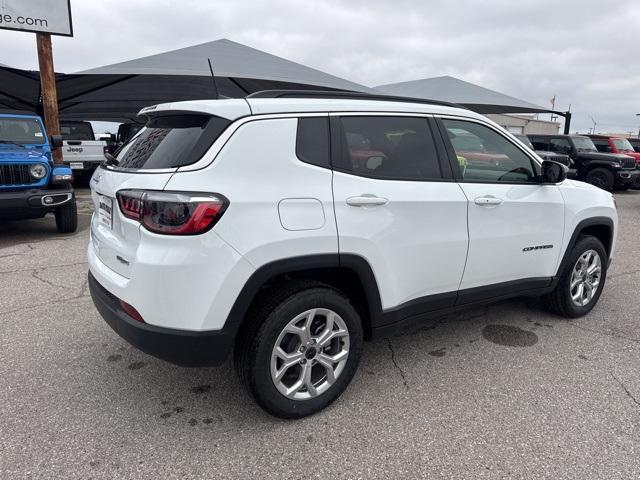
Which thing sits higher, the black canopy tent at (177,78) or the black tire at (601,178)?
the black canopy tent at (177,78)

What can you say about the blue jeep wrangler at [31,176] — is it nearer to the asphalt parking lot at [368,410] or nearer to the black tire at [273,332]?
the asphalt parking lot at [368,410]

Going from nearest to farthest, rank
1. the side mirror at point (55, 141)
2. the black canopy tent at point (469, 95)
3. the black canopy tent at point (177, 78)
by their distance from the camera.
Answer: the side mirror at point (55, 141) < the black canopy tent at point (177, 78) < the black canopy tent at point (469, 95)

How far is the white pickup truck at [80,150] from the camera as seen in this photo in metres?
13.8

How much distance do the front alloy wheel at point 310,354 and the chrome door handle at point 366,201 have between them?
0.61 m

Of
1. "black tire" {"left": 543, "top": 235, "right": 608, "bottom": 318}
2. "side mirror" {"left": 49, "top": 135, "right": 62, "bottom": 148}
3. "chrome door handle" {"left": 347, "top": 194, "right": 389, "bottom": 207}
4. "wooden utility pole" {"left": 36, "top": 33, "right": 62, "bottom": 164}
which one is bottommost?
"black tire" {"left": 543, "top": 235, "right": 608, "bottom": 318}

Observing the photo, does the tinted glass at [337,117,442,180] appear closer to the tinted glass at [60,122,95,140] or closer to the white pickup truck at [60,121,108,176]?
the white pickup truck at [60,121,108,176]

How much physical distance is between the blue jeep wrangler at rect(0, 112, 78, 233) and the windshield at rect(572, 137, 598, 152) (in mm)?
15530

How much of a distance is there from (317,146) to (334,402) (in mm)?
1522

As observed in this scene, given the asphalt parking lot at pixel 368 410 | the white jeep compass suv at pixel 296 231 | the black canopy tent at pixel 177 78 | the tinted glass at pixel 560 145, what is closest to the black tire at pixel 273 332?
the white jeep compass suv at pixel 296 231

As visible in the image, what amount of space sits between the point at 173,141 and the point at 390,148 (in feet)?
4.22

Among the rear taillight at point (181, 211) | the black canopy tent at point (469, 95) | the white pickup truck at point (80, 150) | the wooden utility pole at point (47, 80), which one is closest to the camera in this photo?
the rear taillight at point (181, 211)

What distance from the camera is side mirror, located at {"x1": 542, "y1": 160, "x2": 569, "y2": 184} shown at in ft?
11.5

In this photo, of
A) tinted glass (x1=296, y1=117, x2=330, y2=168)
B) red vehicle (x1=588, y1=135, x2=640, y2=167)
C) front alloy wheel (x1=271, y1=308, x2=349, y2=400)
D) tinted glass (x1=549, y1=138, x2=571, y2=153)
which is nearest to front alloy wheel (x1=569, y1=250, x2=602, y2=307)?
front alloy wheel (x1=271, y1=308, x2=349, y2=400)

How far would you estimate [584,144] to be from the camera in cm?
1608
